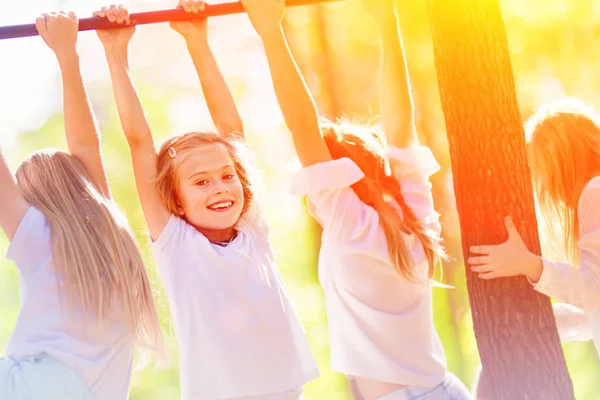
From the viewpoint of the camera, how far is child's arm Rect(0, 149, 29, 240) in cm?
344

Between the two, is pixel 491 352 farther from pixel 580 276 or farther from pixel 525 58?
pixel 525 58

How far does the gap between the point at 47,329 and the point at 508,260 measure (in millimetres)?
1644

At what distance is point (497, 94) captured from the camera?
3391 mm

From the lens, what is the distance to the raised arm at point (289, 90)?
11.7 feet

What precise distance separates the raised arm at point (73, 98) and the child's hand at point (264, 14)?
2.20 ft

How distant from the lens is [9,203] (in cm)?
346

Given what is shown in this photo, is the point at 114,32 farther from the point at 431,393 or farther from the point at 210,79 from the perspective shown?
the point at 431,393

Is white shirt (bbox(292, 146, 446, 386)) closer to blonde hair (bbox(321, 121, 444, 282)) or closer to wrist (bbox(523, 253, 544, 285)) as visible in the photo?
blonde hair (bbox(321, 121, 444, 282))

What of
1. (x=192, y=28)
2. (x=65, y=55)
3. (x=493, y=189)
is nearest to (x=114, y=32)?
(x=65, y=55)

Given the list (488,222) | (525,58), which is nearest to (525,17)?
(525,58)

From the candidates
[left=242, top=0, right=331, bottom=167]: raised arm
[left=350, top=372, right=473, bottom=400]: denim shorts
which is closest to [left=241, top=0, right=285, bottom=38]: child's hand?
[left=242, top=0, right=331, bottom=167]: raised arm

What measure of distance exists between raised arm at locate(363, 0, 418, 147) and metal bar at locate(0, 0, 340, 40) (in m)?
0.33

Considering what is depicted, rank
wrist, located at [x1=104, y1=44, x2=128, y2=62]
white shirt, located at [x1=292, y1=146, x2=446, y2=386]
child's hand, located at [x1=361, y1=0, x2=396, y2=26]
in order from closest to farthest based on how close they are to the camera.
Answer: white shirt, located at [x1=292, y1=146, x2=446, y2=386], wrist, located at [x1=104, y1=44, x2=128, y2=62], child's hand, located at [x1=361, y1=0, x2=396, y2=26]

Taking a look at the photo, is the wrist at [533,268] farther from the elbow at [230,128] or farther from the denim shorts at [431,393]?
the elbow at [230,128]
